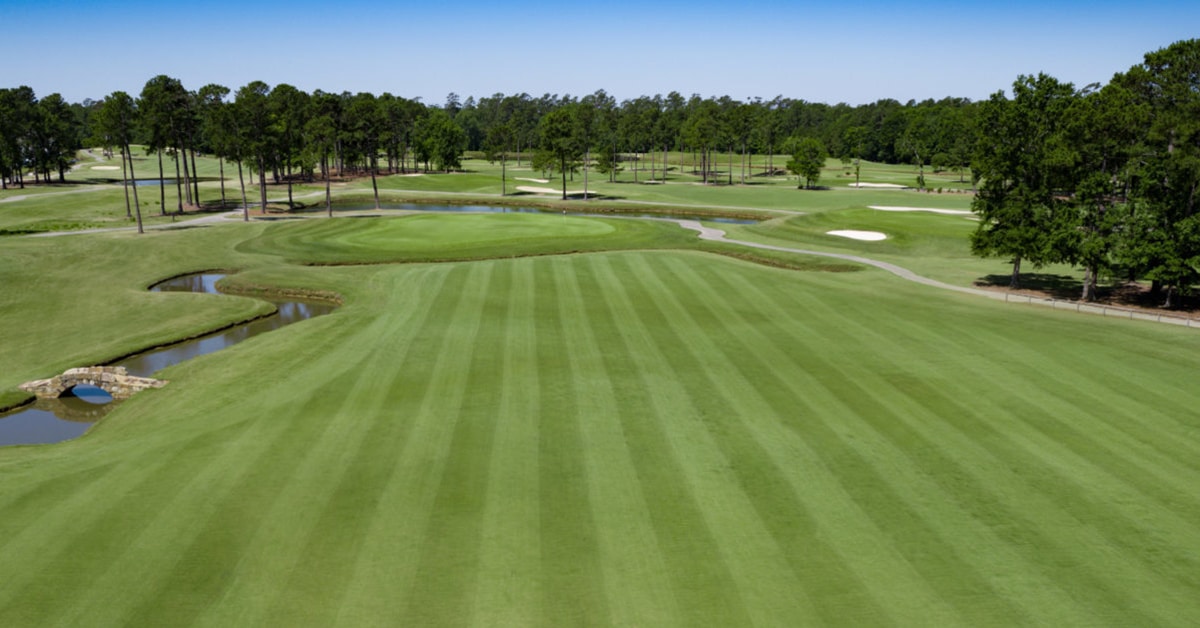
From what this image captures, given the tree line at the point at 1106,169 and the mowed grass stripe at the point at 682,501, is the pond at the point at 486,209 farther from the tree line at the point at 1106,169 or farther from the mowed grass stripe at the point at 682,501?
the mowed grass stripe at the point at 682,501

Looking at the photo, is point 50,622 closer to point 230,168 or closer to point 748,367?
point 748,367

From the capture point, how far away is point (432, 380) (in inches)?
1033

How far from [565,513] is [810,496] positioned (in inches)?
247

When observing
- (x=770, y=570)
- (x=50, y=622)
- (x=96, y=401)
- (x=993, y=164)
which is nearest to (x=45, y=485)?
(x=50, y=622)

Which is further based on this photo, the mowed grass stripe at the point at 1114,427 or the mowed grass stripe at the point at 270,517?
the mowed grass stripe at the point at 1114,427

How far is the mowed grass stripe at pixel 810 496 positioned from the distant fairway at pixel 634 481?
3.3 inches

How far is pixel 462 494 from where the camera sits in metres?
17.6

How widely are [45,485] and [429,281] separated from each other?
26530mm

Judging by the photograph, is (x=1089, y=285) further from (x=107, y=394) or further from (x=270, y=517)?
(x=107, y=394)

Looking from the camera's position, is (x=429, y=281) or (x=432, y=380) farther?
(x=429, y=281)

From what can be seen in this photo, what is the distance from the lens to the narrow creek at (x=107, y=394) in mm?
25144

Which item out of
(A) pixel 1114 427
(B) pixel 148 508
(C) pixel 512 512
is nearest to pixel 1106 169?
(A) pixel 1114 427

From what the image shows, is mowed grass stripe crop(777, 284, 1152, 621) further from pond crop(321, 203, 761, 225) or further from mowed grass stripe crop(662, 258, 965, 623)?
pond crop(321, 203, 761, 225)

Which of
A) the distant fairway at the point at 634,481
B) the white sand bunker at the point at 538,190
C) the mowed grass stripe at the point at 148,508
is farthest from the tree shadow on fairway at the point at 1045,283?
the white sand bunker at the point at 538,190
